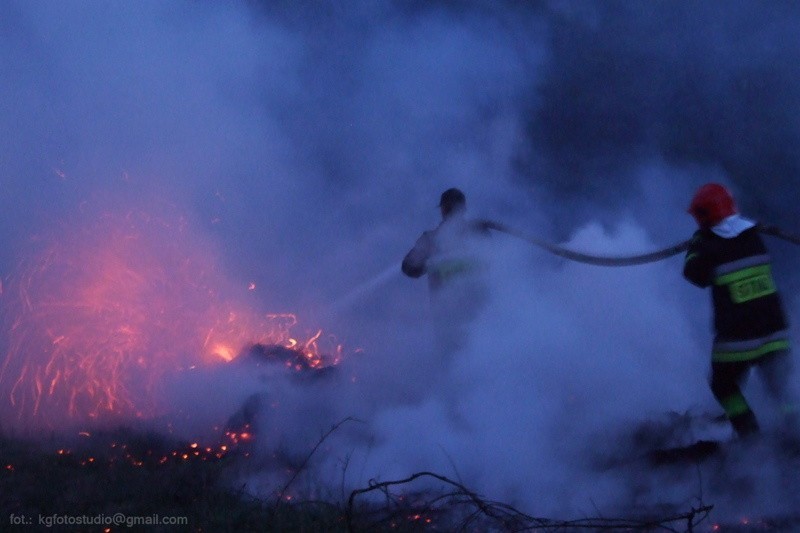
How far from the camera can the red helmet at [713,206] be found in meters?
4.34

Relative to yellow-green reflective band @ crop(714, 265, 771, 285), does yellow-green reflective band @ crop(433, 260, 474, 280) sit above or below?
above

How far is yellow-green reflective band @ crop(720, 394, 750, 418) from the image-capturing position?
4.34m

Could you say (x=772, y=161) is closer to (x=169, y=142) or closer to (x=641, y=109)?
(x=641, y=109)

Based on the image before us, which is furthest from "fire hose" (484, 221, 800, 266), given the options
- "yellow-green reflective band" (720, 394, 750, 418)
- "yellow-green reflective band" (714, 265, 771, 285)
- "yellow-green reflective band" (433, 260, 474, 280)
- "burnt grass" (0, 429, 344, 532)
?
"burnt grass" (0, 429, 344, 532)

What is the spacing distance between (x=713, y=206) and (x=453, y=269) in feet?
6.75

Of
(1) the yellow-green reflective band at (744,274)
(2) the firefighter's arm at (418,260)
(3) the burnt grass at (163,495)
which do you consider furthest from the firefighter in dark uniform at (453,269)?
(1) the yellow-green reflective band at (744,274)

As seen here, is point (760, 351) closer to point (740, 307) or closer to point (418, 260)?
point (740, 307)

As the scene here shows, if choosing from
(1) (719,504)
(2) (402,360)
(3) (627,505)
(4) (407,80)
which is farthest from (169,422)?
(4) (407,80)

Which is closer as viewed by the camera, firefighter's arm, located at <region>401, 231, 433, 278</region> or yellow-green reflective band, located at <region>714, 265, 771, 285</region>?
yellow-green reflective band, located at <region>714, 265, 771, 285</region>

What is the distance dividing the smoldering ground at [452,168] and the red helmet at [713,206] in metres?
1.55

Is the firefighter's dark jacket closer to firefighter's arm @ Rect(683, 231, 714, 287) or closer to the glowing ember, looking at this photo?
firefighter's arm @ Rect(683, 231, 714, 287)

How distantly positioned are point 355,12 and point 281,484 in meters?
7.61

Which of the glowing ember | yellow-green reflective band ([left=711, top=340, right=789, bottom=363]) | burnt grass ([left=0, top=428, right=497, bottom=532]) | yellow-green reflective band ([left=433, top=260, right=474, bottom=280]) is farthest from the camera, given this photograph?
the glowing ember

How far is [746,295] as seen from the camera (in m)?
4.27
